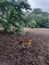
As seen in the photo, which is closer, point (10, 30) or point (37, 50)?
point (37, 50)

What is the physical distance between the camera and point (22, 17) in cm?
1019

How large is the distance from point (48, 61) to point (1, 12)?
5201 millimetres

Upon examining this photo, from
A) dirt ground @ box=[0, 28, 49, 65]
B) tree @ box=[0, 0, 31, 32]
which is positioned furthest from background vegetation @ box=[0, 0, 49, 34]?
dirt ground @ box=[0, 28, 49, 65]

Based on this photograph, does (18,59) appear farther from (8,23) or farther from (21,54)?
(8,23)

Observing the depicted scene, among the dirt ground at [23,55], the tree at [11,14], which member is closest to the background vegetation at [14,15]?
the tree at [11,14]

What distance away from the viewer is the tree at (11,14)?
386 inches

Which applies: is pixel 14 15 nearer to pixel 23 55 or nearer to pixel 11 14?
pixel 11 14

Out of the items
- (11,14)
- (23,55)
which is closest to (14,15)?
(11,14)

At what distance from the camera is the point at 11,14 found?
32.9 ft

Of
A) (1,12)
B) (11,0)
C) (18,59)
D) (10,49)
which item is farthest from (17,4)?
(18,59)

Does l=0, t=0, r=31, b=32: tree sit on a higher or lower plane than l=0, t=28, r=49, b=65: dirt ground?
higher

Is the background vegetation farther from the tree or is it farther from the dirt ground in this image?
the dirt ground

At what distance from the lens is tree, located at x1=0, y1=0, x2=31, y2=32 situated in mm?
9805

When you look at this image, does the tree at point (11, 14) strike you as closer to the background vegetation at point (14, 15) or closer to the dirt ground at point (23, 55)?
the background vegetation at point (14, 15)
